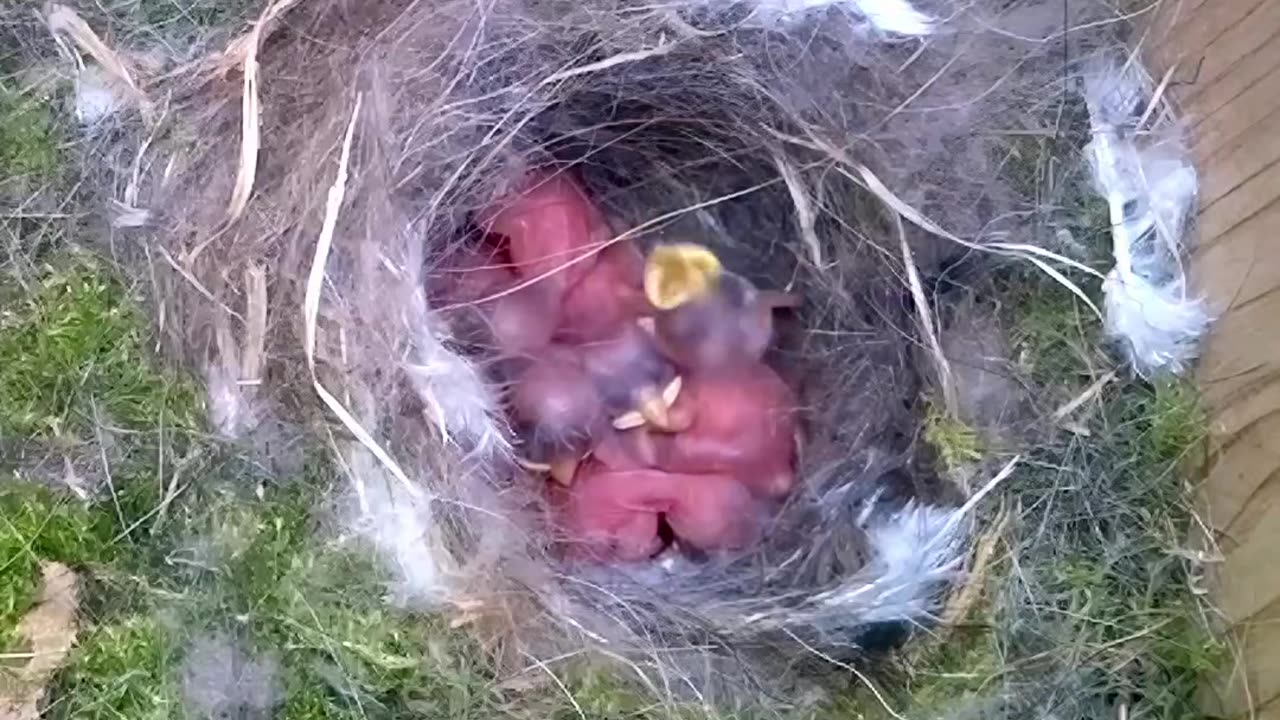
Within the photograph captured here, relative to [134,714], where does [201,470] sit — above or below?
above

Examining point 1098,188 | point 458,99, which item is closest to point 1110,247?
point 1098,188

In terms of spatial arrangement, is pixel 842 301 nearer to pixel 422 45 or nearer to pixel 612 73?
pixel 612 73

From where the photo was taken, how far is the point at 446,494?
1.16 meters

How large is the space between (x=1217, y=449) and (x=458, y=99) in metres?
0.72

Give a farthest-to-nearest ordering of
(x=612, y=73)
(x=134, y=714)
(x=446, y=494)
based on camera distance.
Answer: (x=612, y=73), (x=446, y=494), (x=134, y=714)

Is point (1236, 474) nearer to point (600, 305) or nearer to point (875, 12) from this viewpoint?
point (875, 12)

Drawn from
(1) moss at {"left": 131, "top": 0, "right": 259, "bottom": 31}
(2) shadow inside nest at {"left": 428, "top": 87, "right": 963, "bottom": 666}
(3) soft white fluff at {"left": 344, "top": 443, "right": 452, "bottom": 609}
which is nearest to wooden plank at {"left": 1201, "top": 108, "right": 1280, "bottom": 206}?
(2) shadow inside nest at {"left": 428, "top": 87, "right": 963, "bottom": 666}

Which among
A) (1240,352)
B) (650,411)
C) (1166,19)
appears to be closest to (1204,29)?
(1166,19)

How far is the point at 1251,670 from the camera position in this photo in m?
1.04

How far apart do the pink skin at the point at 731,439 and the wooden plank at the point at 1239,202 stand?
0.45 m

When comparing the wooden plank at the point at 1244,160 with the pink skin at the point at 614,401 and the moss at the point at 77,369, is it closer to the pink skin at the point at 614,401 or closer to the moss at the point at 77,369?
the pink skin at the point at 614,401

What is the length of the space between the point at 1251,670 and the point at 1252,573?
7cm

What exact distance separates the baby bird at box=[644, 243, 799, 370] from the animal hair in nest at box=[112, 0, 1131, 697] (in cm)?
9

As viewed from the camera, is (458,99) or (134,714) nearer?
(134,714)
